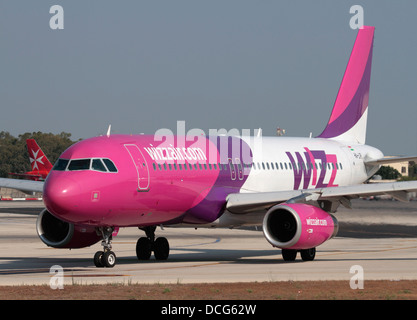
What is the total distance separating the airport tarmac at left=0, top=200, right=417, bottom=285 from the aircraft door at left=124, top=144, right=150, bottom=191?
263 cm

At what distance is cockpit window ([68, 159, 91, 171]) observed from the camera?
2731 centimetres

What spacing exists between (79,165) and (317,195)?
27.6 ft

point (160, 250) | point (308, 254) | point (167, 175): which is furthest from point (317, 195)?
point (160, 250)

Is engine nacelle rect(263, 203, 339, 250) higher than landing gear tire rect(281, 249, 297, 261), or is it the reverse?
engine nacelle rect(263, 203, 339, 250)

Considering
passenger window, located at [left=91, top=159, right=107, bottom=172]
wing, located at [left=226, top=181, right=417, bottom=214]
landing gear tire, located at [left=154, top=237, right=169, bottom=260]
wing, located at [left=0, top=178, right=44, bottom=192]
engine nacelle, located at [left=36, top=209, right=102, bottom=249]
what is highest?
passenger window, located at [left=91, top=159, right=107, bottom=172]

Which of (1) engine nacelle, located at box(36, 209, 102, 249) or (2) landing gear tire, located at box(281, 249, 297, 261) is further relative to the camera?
(2) landing gear tire, located at box(281, 249, 297, 261)

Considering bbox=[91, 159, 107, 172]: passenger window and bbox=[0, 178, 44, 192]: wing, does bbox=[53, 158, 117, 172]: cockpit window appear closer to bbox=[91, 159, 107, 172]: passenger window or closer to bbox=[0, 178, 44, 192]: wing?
bbox=[91, 159, 107, 172]: passenger window

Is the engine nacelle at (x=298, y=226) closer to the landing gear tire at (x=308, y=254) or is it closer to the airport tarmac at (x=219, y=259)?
the airport tarmac at (x=219, y=259)

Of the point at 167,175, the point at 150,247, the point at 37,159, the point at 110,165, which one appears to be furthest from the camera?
the point at 37,159

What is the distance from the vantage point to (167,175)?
29781 mm

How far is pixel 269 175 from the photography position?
3566 centimetres

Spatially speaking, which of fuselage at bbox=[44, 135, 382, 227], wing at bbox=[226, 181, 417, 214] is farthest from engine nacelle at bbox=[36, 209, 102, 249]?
wing at bbox=[226, 181, 417, 214]

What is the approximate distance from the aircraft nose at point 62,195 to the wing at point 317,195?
708 cm

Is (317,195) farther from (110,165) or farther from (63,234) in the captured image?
(63,234)
